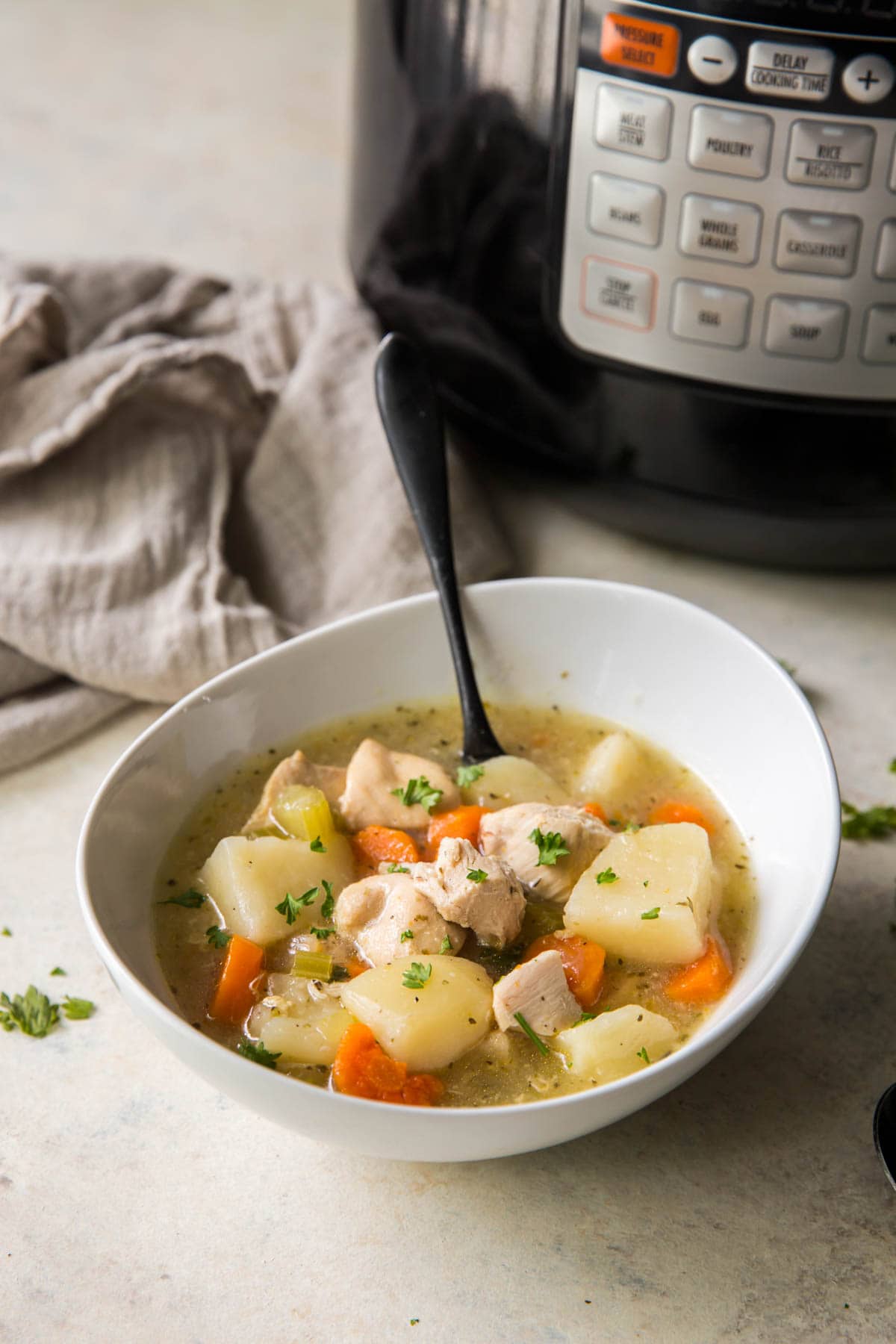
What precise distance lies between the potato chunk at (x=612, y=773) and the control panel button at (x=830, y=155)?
0.45 meters

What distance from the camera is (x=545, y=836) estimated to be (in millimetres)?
942

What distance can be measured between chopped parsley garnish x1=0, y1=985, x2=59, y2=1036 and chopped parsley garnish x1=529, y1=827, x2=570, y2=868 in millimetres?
358

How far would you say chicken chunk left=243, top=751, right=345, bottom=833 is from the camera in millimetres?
1007

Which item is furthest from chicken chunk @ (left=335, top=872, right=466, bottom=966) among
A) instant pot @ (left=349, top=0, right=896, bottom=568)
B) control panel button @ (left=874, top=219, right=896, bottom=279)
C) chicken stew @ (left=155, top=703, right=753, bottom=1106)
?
control panel button @ (left=874, top=219, right=896, bottom=279)

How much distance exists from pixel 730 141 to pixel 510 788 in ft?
1.67

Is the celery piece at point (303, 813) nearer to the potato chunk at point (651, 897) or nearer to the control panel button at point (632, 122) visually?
the potato chunk at point (651, 897)

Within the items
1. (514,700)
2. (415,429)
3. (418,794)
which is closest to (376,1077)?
(418,794)

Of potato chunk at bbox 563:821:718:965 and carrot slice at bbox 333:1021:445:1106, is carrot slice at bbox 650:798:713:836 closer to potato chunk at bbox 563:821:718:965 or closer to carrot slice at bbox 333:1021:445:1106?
potato chunk at bbox 563:821:718:965

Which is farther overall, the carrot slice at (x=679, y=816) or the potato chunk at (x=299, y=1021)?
the carrot slice at (x=679, y=816)

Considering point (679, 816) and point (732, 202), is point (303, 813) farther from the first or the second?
point (732, 202)

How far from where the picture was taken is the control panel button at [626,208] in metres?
1.08

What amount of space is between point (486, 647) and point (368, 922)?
30 centimetres

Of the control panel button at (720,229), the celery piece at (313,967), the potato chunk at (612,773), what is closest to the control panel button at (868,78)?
the control panel button at (720,229)

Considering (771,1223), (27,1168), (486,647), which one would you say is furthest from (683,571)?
(27,1168)
